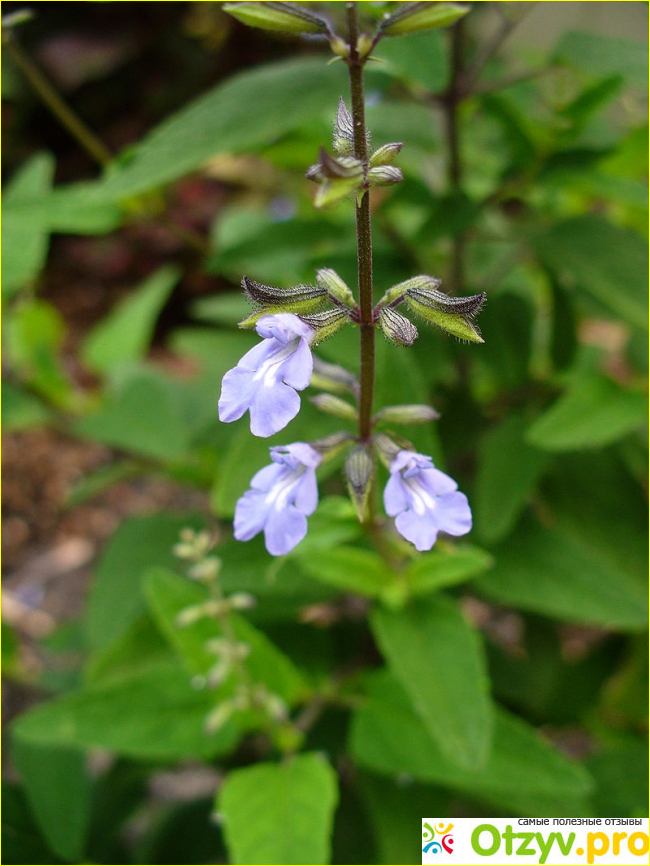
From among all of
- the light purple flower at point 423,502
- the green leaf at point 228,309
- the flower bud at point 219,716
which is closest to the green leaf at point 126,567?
the flower bud at point 219,716

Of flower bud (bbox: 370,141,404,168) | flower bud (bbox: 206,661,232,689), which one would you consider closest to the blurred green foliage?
flower bud (bbox: 206,661,232,689)

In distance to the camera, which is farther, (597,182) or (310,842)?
(597,182)

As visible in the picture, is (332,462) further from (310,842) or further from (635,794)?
(635,794)

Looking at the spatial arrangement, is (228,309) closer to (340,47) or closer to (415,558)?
(415,558)

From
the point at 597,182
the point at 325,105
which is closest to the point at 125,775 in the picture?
the point at 325,105

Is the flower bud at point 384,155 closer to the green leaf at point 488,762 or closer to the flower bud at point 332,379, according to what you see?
the flower bud at point 332,379

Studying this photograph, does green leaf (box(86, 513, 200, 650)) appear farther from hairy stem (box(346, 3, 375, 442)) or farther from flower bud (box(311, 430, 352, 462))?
hairy stem (box(346, 3, 375, 442))

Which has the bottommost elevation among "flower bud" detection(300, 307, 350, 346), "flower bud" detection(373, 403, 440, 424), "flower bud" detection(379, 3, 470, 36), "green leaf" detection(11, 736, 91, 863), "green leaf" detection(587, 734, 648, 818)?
"green leaf" detection(587, 734, 648, 818)

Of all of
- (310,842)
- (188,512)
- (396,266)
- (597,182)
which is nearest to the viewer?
(310,842)
